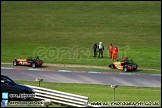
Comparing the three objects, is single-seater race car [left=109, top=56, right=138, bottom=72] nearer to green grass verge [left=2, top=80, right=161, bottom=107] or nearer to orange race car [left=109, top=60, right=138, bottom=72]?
orange race car [left=109, top=60, right=138, bottom=72]

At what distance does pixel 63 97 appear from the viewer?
717 inches

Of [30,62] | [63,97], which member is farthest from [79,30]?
[63,97]

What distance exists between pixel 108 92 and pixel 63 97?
6.16m

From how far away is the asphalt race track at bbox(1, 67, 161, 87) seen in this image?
90.6 ft

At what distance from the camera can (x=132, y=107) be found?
17.0 m

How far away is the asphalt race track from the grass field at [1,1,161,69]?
4738mm

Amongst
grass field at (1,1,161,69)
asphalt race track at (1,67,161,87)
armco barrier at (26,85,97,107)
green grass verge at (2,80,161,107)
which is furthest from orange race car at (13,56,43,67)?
armco barrier at (26,85,97,107)

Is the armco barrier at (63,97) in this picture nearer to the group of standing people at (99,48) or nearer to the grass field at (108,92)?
the grass field at (108,92)

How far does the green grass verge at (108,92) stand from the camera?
69.2ft

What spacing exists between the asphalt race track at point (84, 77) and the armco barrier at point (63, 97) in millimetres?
8722

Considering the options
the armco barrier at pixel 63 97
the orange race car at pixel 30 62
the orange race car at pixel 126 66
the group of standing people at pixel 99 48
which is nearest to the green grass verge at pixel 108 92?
the armco barrier at pixel 63 97

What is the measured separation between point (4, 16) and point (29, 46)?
1527cm

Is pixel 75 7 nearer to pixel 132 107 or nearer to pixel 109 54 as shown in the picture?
pixel 109 54

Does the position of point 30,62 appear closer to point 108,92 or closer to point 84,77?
point 84,77
